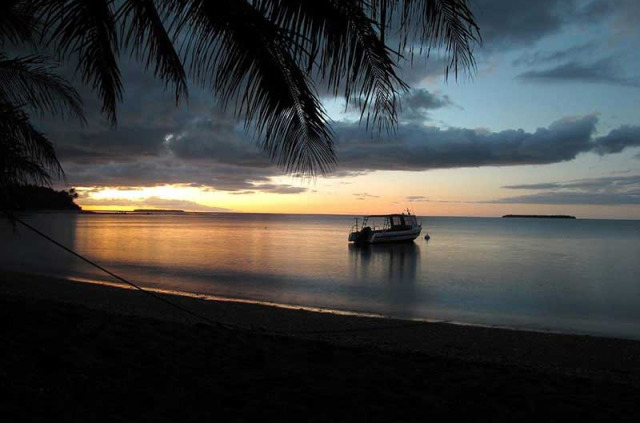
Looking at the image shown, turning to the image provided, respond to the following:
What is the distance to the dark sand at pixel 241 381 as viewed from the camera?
3.52 metres

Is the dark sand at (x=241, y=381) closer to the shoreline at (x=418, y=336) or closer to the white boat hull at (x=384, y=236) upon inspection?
the shoreline at (x=418, y=336)

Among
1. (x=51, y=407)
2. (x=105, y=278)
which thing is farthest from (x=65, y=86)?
(x=105, y=278)

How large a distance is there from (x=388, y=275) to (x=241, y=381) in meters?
23.6

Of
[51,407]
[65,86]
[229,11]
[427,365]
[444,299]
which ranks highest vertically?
[65,86]

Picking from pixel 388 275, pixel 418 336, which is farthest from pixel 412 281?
pixel 418 336

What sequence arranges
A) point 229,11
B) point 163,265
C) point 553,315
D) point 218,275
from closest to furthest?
point 229,11 → point 553,315 → point 218,275 → point 163,265

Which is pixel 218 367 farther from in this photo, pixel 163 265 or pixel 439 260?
pixel 439 260

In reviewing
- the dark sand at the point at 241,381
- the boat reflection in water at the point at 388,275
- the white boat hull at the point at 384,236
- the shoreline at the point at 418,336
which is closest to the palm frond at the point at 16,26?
the dark sand at the point at 241,381

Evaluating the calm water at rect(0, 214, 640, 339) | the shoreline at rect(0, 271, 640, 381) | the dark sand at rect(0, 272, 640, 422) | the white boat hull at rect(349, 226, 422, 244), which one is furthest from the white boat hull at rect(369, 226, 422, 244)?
the dark sand at rect(0, 272, 640, 422)

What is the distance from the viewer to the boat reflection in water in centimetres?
1816

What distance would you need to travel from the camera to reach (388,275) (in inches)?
1080

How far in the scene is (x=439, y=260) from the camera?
37.4m

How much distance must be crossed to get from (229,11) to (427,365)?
457cm

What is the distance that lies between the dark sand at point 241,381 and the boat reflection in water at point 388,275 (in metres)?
9.56
